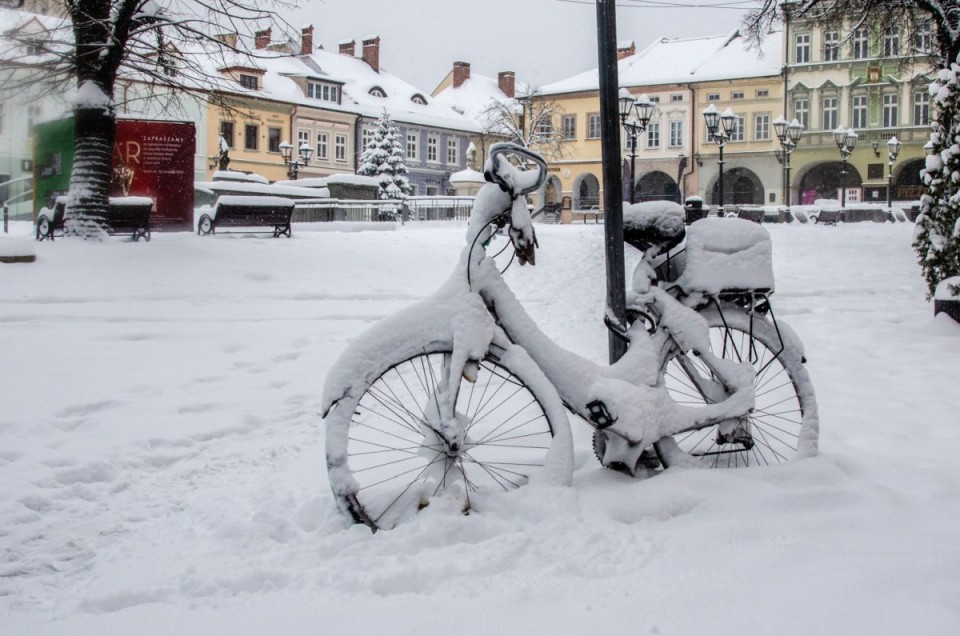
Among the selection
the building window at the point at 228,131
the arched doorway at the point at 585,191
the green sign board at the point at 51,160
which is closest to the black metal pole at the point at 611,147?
the green sign board at the point at 51,160

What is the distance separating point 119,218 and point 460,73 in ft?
148

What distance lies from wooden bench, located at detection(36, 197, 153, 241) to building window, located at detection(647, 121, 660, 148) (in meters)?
40.2

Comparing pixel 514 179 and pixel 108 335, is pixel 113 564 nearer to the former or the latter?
pixel 514 179

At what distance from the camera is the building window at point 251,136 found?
44969mm

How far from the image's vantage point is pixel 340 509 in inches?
126

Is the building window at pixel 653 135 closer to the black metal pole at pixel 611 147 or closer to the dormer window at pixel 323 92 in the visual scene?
the dormer window at pixel 323 92

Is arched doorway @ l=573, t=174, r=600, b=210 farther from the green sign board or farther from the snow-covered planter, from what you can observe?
the snow-covered planter

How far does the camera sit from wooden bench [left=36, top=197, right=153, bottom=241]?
15805 mm

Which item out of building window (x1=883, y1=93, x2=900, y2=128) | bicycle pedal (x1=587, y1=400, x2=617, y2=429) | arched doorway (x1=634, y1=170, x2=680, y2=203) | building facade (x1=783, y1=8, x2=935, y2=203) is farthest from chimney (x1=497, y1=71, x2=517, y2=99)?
bicycle pedal (x1=587, y1=400, x2=617, y2=429)

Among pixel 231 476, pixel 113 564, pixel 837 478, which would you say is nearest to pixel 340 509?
pixel 113 564

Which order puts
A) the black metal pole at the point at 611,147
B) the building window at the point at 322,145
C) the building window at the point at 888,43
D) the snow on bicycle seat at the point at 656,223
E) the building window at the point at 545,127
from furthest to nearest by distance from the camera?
the building window at the point at 545,127
the building window at the point at 322,145
the building window at the point at 888,43
the black metal pole at the point at 611,147
the snow on bicycle seat at the point at 656,223

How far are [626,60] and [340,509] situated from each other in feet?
181

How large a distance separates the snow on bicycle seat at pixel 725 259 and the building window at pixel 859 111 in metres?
48.8

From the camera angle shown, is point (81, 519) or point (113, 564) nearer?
point (113, 564)
